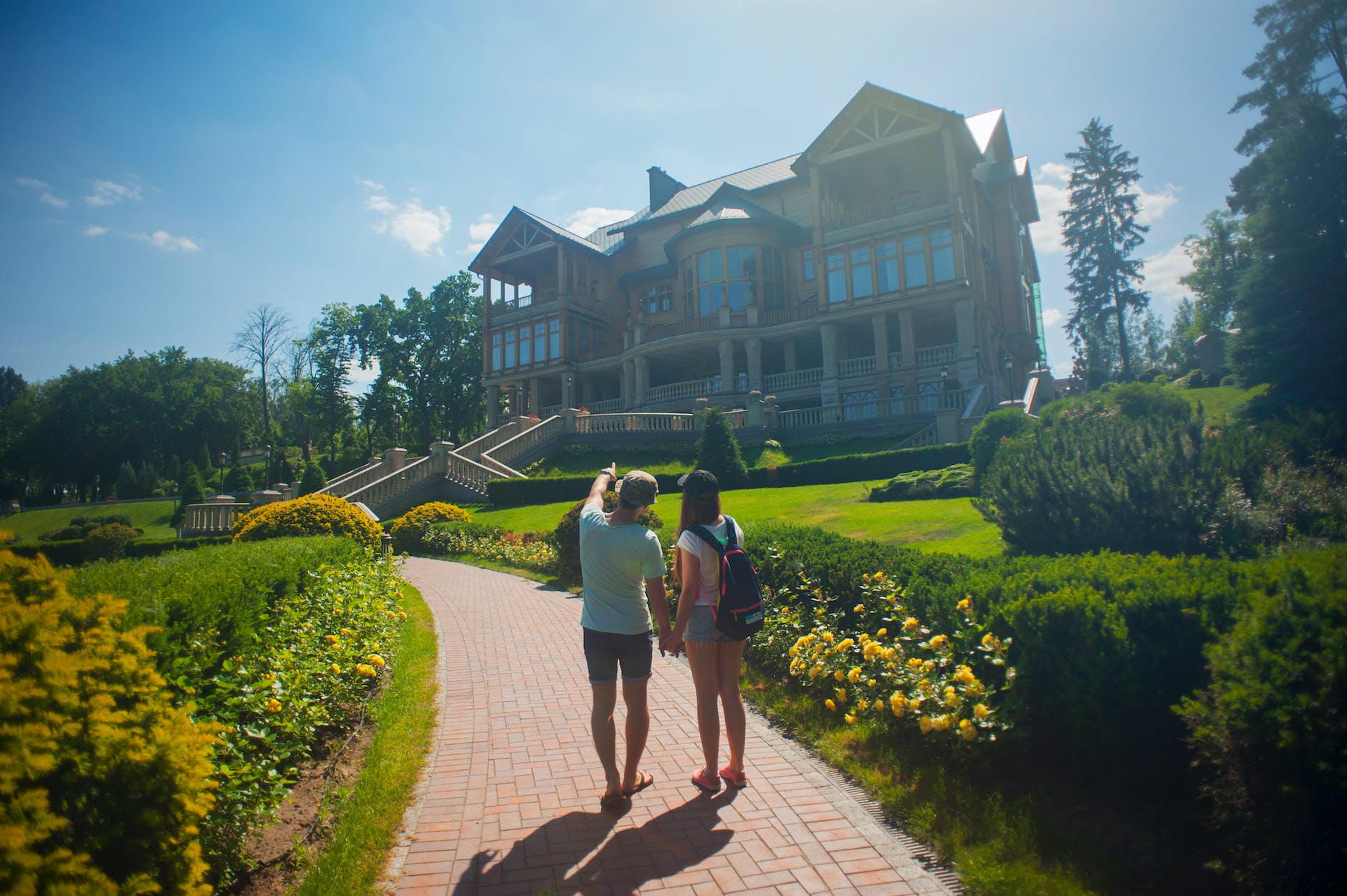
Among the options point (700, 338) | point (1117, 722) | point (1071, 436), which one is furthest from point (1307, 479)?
point (700, 338)

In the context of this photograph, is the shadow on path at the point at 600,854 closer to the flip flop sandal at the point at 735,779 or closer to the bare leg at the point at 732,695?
the flip flop sandal at the point at 735,779

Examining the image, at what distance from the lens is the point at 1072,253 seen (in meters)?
46.2

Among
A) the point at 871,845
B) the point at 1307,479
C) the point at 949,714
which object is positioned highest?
the point at 1307,479

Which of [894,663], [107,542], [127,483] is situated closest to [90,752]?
[894,663]

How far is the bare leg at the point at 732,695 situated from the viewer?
4531 mm

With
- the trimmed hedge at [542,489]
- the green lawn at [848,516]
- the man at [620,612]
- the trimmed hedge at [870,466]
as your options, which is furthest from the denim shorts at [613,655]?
the trimmed hedge at [542,489]

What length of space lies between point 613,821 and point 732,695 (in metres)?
1.03

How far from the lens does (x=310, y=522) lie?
15.0 metres

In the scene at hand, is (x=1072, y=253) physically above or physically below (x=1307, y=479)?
above

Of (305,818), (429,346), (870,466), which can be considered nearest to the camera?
(305,818)

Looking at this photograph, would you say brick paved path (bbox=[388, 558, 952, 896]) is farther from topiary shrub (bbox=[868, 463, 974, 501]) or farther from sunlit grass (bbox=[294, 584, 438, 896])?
topiary shrub (bbox=[868, 463, 974, 501])

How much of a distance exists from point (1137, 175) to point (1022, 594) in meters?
52.4

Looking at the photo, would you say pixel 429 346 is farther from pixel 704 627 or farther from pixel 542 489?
pixel 704 627

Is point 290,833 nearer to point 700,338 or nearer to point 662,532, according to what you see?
point 662,532
